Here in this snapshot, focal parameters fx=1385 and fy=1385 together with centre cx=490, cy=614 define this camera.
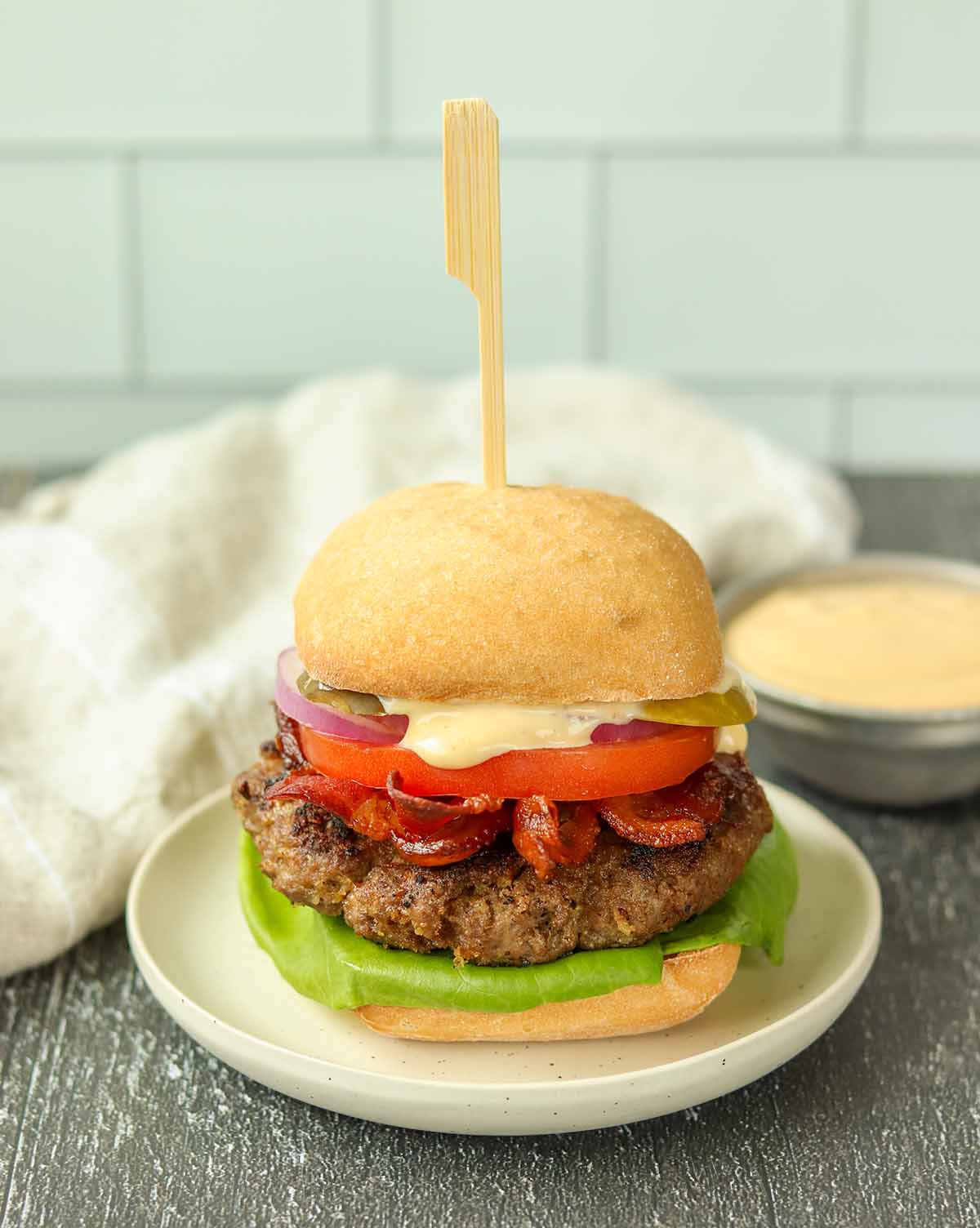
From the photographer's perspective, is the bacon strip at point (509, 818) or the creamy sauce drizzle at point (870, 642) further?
the creamy sauce drizzle at point (870, 642)

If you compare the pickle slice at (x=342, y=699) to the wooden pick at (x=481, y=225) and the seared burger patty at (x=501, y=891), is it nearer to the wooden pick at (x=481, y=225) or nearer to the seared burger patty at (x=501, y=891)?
the seared burger patty at (x=501, y=891)

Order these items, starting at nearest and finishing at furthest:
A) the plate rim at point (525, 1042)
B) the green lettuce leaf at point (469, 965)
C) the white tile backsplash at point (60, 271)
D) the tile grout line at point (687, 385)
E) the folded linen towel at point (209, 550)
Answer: the plate rim at point (525, 1042) → the green lettuce leaf at point (469, 965) → the folded linen towel at point (209, 550) → the white tile backsplash at point (60, 271) → the tile grout line at point (687, 385)

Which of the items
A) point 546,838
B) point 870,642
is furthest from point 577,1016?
point 870,642

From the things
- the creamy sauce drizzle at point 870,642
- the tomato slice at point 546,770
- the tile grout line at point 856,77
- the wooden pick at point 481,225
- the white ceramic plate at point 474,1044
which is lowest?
the white ceramic plate at point 474,1044

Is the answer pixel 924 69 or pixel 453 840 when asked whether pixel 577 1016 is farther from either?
pixel 924 69

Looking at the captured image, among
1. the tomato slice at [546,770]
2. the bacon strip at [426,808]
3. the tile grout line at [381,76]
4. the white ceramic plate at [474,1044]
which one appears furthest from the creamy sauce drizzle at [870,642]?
the tile grout line at [381,76]

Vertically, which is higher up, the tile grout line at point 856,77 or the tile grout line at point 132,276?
the tile grout line at point 856,77
